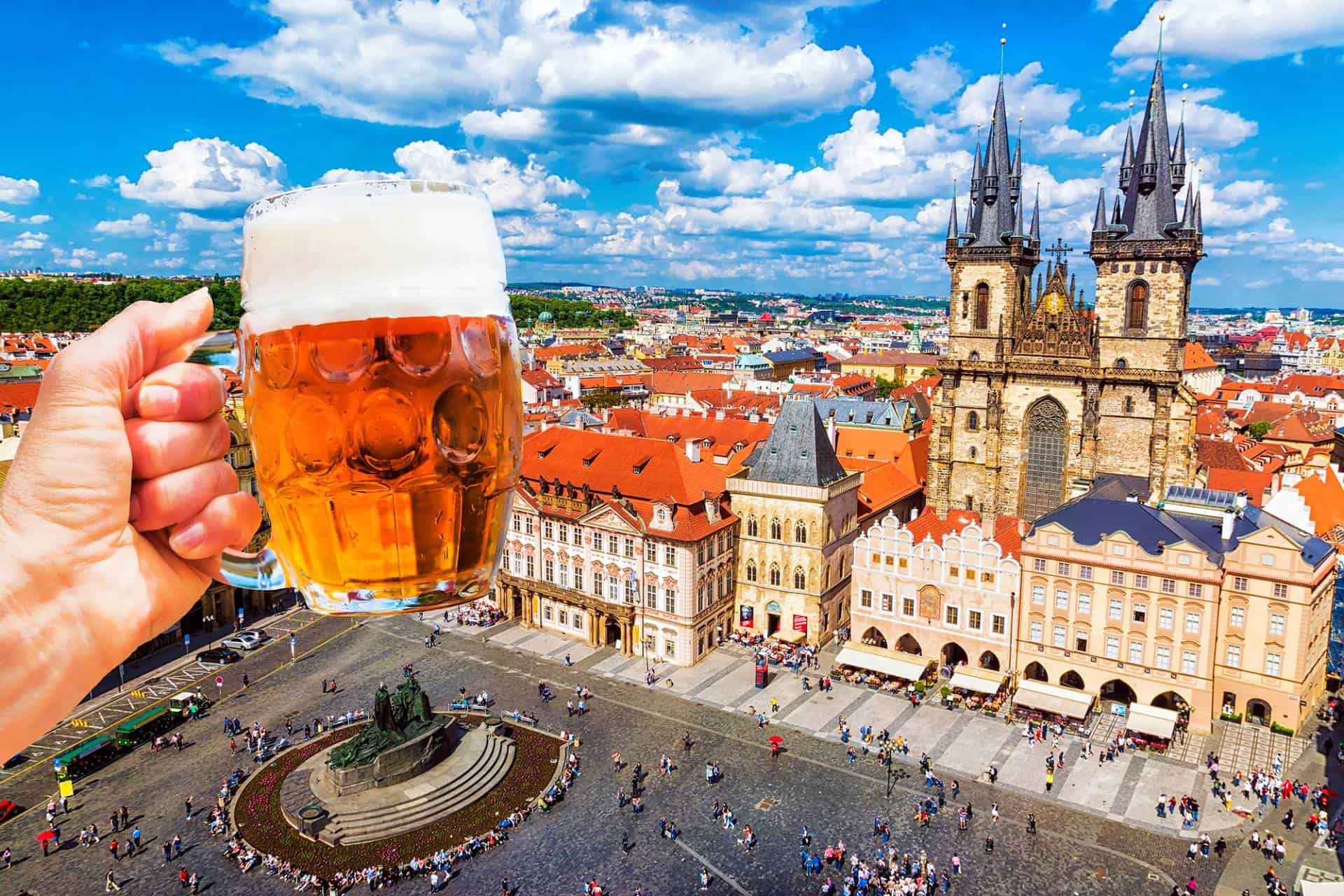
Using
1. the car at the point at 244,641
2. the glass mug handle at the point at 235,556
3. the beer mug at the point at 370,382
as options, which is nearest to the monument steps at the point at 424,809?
the car at the point at 244,641

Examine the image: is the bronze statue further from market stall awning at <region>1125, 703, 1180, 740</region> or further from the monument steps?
market stall awning at <region>1125, 703, 1180, 740</region>

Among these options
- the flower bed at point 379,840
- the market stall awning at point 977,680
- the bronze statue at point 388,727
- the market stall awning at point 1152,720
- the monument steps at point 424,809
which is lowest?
the flower bed at point 379,840

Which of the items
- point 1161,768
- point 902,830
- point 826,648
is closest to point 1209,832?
point 1161,768

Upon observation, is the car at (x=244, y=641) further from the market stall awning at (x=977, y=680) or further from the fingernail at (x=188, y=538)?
the fingernail at (x=188, y=538)

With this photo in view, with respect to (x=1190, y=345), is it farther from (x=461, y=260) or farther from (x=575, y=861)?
(x=461, y=260)

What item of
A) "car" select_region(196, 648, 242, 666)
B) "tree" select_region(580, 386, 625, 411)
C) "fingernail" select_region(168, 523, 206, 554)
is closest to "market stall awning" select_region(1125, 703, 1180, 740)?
"fingernail" select_region(168, 523, 206, 554)

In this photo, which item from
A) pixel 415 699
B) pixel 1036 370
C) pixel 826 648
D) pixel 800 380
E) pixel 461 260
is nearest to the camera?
pixel 461 260

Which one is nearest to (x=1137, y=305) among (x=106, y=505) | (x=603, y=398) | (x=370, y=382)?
(x=370, y=382)
